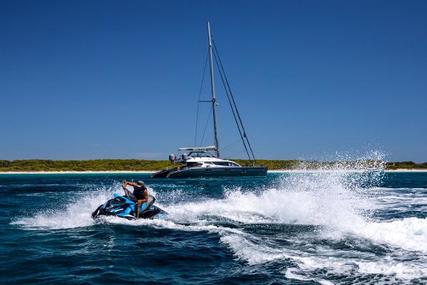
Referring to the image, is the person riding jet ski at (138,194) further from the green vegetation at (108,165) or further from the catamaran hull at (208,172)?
the green vegetation at (108,165)

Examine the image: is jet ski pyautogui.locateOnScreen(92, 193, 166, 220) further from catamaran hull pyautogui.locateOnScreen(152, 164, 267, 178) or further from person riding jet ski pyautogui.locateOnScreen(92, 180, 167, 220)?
catamaran hull pyautogui.locateOnScreen(152, 164, 267, 178)

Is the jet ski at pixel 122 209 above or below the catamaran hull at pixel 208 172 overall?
below

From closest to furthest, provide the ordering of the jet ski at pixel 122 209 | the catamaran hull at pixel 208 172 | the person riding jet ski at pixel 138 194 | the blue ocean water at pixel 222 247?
the blue ocean water at pixel 222 247, the jet ski at pixel 122 209, the person riding jet ski at pixel 138 194, the catamaran hull at pixel 208 172

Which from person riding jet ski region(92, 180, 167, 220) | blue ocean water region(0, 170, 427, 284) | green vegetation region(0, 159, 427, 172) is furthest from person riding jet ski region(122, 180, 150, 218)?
green vegetation region(0, 159, 427, 172)

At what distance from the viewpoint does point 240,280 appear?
12.3 m

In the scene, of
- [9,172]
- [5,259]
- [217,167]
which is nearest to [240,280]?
[5,259]

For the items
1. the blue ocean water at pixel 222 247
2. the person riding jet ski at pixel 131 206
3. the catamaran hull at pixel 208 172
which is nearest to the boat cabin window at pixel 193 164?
the catamaran hull at pixel 208 172

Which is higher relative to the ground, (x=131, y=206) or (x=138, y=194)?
(x=138, y=194)

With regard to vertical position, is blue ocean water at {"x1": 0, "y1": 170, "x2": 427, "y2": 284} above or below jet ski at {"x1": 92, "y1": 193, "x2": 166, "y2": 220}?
below

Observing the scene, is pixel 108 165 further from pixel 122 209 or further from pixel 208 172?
pixel 122 209

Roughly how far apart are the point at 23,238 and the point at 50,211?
9502 mm

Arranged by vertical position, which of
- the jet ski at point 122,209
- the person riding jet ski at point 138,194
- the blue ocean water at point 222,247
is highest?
the person riding jet ski at point 138,194

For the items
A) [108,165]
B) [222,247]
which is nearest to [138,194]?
[222,247]

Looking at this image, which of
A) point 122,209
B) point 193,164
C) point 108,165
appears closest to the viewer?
point 122,209
